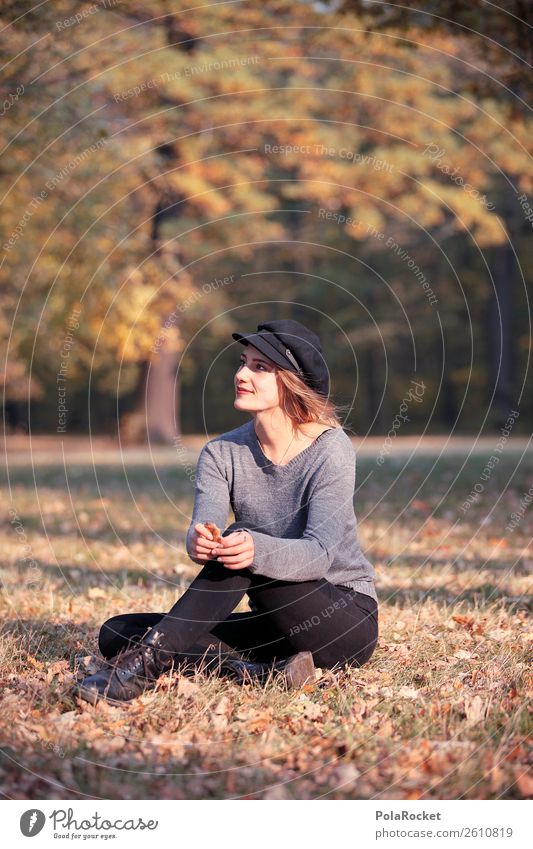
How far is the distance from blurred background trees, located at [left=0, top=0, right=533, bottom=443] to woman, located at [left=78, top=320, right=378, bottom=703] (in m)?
0.69

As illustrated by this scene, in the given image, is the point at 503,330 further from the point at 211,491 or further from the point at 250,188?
the point at 211,491

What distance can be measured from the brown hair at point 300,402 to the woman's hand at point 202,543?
0.76 m

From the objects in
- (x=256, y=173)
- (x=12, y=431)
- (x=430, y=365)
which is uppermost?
(x=256, y=173)

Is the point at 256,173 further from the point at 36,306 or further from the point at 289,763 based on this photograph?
the point at 289,763

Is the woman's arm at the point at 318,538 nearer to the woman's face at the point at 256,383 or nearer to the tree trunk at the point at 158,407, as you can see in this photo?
the woman's face at the point at 256,383

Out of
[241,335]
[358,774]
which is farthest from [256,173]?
[358,774]

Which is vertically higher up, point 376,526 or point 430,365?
point 430,365

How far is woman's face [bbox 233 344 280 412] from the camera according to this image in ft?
14.6

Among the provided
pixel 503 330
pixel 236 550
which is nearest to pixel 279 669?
pixel 236 550

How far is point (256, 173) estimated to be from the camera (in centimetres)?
2141

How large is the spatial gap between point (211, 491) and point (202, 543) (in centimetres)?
54

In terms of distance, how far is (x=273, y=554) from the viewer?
13.1 ft

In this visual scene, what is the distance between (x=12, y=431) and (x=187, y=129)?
2095cm

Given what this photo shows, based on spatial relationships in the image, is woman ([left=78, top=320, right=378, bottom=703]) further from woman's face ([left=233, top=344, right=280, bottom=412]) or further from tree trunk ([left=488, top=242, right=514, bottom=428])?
tree trunk ([left=488, top=242, right=514, bottom=428])
